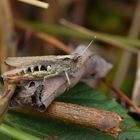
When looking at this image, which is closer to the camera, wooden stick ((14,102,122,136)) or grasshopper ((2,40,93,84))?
wooden stick ((14,102,122,136))

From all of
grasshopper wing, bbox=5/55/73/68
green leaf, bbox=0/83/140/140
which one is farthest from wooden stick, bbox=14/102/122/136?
grasshopper wing, bbox=5/55/73/68

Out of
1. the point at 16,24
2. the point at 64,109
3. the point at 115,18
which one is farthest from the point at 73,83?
the point at 115,18

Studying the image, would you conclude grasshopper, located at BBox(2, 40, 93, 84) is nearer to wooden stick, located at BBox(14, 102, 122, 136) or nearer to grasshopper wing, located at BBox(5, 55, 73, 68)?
grasshopper wing, located at BBox(5, 55, 73, 68)

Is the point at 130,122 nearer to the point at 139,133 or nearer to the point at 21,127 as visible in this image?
the point at 139,133

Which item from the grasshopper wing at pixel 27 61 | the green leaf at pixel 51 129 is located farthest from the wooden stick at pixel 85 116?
the grasshopper wing at pixel 27 61

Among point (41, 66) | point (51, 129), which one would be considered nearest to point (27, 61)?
point (41, 66)

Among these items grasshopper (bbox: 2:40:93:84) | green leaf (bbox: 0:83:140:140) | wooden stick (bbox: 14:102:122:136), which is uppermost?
grasshopper (bbox: 2:40:93:84)

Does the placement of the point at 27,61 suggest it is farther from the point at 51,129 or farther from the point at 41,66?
the point at 51,129

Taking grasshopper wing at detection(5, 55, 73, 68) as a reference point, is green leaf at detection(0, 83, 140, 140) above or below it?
below
